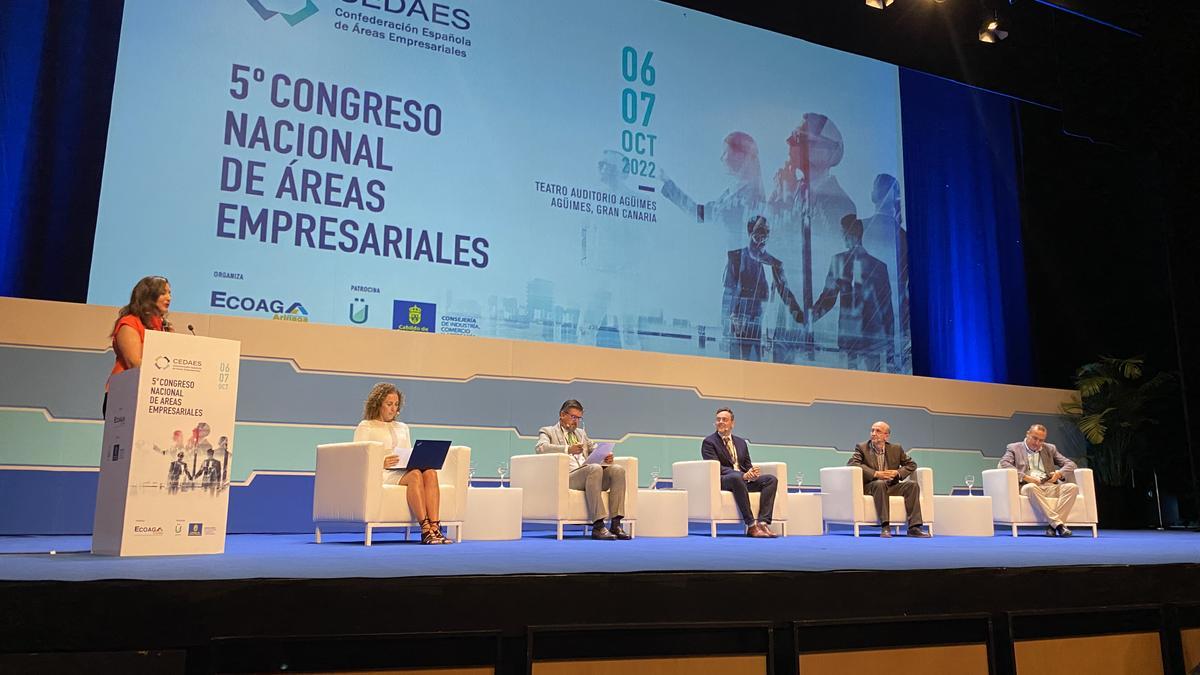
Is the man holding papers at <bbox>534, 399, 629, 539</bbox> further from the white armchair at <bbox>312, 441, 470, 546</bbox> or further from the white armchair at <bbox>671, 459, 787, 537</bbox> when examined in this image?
the white armchair at <bbox>312, 441, 470, 546</bbox>

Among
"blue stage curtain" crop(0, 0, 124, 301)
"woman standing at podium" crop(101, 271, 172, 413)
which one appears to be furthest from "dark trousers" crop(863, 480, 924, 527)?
"blue stage curtain" crop(0, 0, 124, 301)

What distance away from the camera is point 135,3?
6172mm

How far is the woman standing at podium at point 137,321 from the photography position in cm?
380

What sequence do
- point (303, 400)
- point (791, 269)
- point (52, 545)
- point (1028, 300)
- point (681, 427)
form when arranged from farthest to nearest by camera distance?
point (1028, 300)
point (791, 269)
point (681, 427)
point (303, 400)
point (52, 545)

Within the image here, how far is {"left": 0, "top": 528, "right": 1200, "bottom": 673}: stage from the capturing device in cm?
207

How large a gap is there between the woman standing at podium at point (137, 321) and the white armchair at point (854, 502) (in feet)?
14.7

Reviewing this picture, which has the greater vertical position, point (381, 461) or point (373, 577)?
point (381, 461)

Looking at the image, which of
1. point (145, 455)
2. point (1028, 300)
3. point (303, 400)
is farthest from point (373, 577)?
point (1028, 300)

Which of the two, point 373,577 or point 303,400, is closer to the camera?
point 373,577

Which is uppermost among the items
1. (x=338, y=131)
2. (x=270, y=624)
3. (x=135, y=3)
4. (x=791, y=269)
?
(x=135, y=3)

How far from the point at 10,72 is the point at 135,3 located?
35.2 inches

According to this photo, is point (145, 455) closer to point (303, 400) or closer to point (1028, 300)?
point (303, 400)

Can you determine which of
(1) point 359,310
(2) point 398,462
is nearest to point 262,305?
(1) point 359,310

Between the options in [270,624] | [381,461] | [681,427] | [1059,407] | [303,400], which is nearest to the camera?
[270,624]
